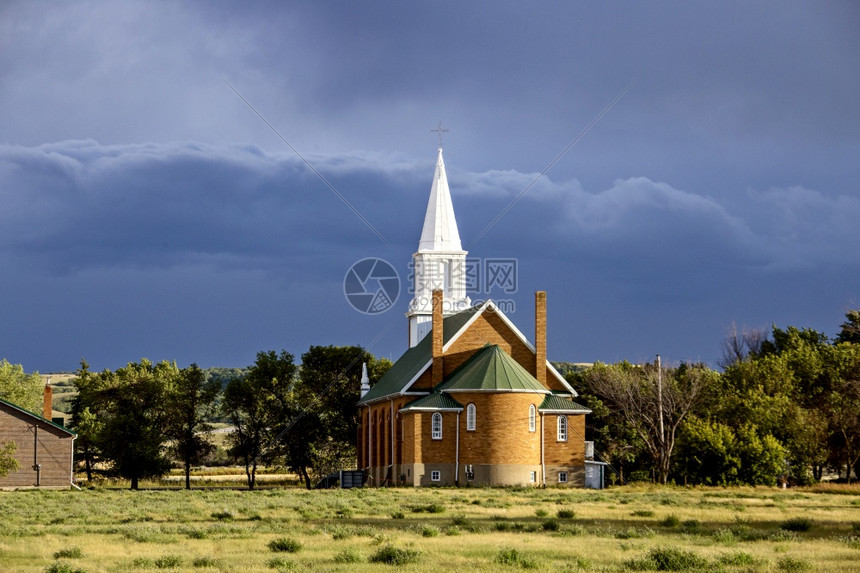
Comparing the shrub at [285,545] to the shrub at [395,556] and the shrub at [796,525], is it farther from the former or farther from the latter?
the shrub at [796,525]

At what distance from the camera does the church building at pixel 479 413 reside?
66.2 meters

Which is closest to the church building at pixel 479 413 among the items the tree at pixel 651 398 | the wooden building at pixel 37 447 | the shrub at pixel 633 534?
the tree at pixel 651 398

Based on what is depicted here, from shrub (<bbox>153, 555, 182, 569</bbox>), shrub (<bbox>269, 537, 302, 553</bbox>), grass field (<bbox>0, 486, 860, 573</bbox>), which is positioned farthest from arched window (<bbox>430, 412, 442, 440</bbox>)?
shrub (<bbox>153, 555, 182, 569</bbox>)

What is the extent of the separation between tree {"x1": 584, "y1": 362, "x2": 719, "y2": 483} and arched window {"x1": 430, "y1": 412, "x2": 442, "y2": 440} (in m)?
13.6

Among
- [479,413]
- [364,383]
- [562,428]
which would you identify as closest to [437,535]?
[479,413]

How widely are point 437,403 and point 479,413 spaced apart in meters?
2.68

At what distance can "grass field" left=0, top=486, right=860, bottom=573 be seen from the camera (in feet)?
74.9

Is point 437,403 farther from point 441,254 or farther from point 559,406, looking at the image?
point 441,254

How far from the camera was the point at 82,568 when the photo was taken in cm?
2220

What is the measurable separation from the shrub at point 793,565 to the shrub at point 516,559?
Result: 477 centimetres

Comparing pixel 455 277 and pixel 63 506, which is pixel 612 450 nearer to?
pixel 455 277

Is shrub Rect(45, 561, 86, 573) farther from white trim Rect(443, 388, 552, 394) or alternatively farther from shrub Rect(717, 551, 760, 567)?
white trim Rect(443, 388, 552, 394)

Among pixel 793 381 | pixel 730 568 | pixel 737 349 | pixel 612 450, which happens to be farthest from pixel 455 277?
pixel 730 568

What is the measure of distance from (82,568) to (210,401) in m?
64.8
